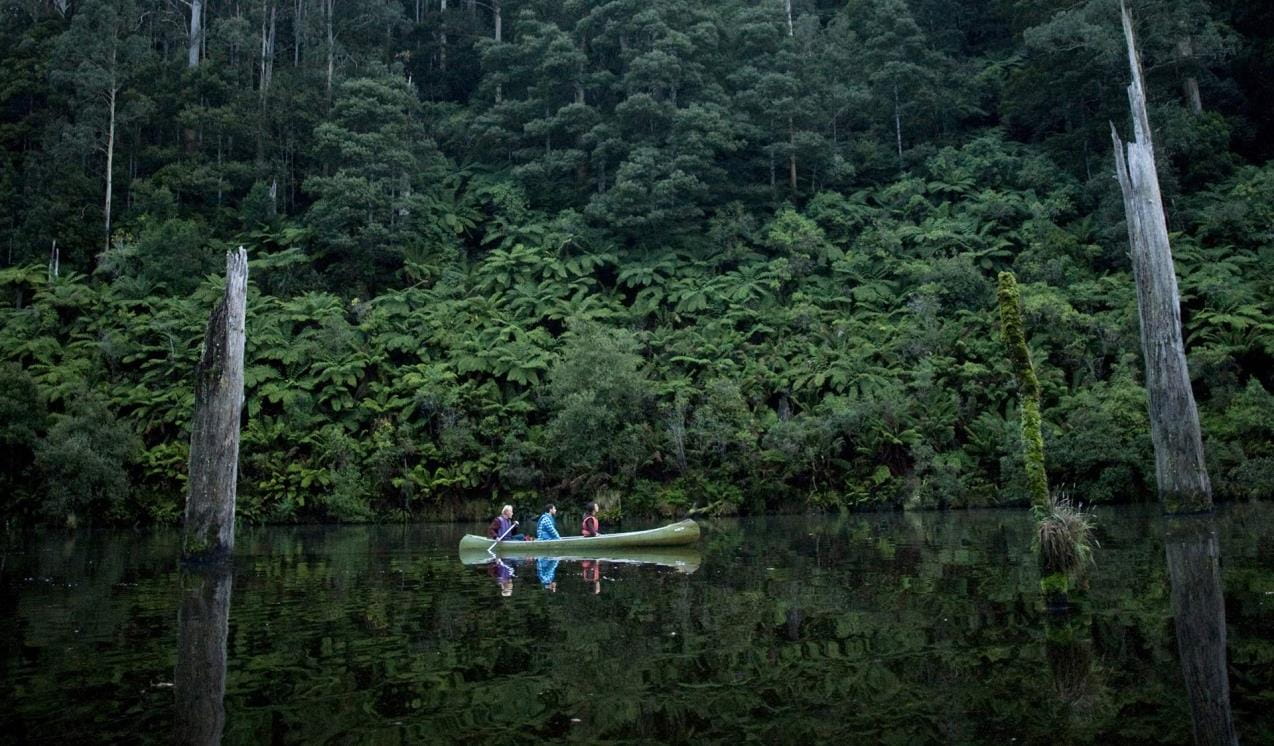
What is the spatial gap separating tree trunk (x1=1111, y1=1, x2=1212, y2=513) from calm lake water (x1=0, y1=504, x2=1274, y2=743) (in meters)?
5.10

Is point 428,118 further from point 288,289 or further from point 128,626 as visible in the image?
point 128,626

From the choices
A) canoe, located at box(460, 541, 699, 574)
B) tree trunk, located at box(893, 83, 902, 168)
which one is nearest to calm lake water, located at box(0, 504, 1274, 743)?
canoe, located at box(460, 541, 699, 574)

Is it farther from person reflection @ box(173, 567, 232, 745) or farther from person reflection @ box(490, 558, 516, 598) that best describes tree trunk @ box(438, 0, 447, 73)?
person reflection @ box(173, 567, 232, 745)

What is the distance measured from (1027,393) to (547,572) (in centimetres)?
761

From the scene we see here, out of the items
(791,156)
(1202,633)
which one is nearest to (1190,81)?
(791,156)

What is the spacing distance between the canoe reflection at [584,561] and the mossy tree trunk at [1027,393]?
208 inches

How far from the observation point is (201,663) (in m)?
7.43

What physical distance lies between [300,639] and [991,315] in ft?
89.6

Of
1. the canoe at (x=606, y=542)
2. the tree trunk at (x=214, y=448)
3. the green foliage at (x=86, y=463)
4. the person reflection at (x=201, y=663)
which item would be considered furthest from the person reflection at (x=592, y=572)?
the green foliage at (x=86, y=463)

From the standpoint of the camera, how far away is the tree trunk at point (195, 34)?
46.2 meters

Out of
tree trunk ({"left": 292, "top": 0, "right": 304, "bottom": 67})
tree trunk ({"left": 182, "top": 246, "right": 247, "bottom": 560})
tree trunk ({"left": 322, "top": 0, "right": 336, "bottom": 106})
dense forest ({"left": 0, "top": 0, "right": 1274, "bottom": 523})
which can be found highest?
tree trunk ({"left": 292, "top": 0, "right": 304, "bottom": 67})

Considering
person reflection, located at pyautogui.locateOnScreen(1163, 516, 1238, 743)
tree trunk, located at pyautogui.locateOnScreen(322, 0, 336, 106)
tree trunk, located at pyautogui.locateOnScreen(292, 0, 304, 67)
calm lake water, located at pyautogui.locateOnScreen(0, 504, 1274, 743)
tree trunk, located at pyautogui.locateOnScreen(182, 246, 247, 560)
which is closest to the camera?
person reflection, located at pyautogui.locateOnScreen(1163, 516, 1238, 743)

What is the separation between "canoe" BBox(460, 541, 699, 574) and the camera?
15.7m

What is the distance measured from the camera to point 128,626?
9.38 meters
